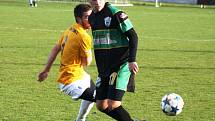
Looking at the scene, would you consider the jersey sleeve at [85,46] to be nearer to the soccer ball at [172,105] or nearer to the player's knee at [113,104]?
the player's knee at [113,104]

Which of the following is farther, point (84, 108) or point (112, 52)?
point (84, 108)

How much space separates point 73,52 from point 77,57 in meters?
0.11

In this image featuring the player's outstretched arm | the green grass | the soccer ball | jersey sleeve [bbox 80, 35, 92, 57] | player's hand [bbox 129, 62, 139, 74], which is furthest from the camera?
the green grass

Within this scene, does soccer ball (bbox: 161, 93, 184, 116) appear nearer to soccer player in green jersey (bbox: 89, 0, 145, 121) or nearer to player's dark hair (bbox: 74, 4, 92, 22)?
soccer player in green jersey (bbox: 89, 0, 145, 121)

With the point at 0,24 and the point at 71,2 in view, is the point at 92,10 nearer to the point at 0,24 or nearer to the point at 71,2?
the point at 0,24

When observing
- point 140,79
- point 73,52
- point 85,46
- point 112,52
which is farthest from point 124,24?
point 140,79

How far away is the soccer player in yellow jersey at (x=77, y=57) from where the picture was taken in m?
6.57

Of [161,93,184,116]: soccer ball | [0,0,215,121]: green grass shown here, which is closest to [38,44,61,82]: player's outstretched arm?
[0,0,215,121]: green grass

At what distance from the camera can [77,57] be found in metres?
6.67

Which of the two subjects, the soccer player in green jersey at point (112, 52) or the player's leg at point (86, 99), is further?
the player's leg at point (86, 99)

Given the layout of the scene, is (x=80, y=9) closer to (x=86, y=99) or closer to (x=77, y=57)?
(x=77, y=57)

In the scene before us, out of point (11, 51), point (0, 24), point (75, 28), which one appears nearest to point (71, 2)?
point (0, 24)

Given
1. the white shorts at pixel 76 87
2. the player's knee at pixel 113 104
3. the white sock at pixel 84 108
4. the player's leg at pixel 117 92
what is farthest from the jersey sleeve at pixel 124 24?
the white sock at pixel 84 108

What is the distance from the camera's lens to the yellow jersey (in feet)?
21.5
